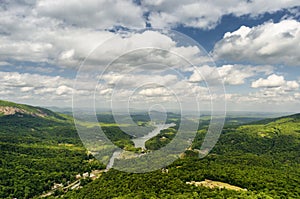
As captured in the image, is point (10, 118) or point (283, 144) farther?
point (10, 118)

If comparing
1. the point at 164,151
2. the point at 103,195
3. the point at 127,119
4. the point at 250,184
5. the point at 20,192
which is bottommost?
the point at 20,192

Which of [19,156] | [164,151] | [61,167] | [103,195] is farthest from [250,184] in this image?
[19,156]

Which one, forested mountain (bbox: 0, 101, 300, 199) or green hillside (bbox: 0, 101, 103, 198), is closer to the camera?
forested mountain (bbox: 0, 101, 300, 199)

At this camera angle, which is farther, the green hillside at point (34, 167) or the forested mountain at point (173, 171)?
the green hillside at point (34, 167)

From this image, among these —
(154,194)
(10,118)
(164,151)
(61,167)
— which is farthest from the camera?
(10,118)

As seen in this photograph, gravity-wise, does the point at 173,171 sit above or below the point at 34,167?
above

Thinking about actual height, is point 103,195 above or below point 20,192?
above

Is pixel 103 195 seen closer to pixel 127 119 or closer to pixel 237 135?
pixel 127 119

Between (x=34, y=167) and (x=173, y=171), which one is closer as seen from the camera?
(x=173, y=171)
